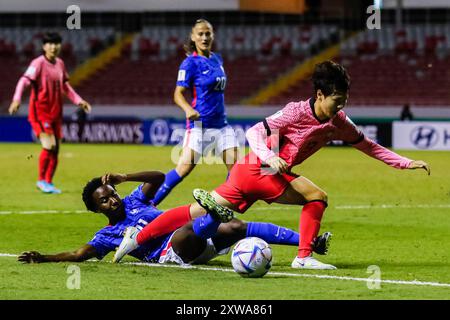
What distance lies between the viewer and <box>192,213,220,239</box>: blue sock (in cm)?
831

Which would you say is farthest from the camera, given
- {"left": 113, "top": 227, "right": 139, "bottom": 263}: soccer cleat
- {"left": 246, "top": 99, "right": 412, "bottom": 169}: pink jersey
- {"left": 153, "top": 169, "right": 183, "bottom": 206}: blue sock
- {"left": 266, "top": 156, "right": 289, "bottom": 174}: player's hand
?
{"left": 153, "top": 169, "right": 183, "bottom": 206}: blue sock

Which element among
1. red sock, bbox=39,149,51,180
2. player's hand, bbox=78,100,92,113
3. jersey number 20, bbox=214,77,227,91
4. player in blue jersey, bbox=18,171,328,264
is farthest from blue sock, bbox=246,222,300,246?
red sock, bbox=39,149,51,180

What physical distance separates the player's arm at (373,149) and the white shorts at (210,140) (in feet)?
11.9

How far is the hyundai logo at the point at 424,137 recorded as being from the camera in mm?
30108

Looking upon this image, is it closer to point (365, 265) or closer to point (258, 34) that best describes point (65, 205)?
point (365, 265)

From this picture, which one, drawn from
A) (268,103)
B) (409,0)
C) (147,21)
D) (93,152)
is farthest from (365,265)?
(147,21)

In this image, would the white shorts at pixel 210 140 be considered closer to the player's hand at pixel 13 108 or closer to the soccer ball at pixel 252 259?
the player's hand at pixel 13 108

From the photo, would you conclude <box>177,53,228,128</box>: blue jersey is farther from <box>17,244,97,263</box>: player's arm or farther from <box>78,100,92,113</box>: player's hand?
<box>17,244,97,263</box>: player's arm

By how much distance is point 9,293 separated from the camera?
7270 millimetres

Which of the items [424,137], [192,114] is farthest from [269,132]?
[424,137]

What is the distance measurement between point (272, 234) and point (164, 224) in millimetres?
988

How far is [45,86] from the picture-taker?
1653 centimetres

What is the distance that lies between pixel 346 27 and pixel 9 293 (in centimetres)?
3659

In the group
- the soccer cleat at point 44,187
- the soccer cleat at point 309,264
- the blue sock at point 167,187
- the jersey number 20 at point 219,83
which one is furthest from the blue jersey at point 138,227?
the soccer cleat at point 44,187
